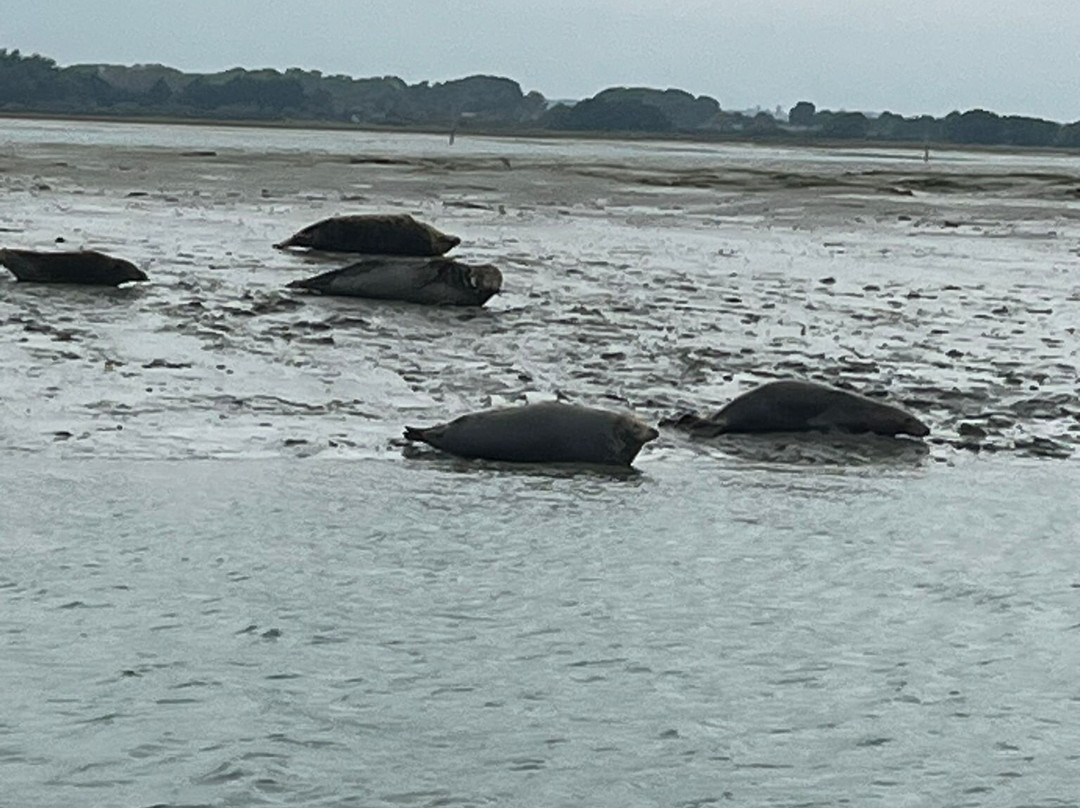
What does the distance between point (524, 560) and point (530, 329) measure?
6.52 meters

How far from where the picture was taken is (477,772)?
451 cm

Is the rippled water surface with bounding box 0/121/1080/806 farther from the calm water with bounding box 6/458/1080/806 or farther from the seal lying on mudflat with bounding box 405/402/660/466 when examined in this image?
the seal lying on mudflat with bounding box 405/402/660/466

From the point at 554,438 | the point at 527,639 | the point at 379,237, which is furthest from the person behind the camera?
the point at 379,237

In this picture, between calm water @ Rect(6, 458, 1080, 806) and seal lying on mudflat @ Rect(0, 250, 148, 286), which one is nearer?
calm water @ Rect(6, 458, 1080, 806)

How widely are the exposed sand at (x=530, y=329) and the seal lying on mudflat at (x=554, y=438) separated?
0.65 feet

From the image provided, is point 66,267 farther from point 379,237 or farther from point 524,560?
point 524,560

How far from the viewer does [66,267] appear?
46.9 feet

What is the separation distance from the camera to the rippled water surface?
4637 millimetres

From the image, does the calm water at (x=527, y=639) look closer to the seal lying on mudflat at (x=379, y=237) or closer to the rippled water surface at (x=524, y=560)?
the rippled water surface at (x=524, y=560)

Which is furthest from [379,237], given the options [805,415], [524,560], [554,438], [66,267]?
A: [524,560]

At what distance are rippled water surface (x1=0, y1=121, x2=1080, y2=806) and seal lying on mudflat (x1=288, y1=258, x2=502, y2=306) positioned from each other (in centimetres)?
23

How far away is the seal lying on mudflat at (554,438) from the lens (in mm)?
8625

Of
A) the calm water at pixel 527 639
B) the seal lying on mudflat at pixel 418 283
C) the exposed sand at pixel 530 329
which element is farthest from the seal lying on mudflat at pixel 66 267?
the calm water at pixel 527 639

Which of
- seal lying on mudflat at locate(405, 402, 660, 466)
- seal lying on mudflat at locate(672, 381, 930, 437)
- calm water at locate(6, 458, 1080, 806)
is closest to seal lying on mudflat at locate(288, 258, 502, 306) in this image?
seal lying on mudflat at locate(672, 381, 930, 437)
